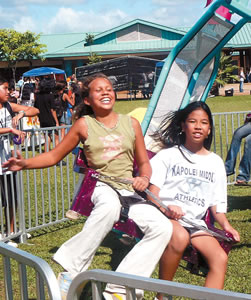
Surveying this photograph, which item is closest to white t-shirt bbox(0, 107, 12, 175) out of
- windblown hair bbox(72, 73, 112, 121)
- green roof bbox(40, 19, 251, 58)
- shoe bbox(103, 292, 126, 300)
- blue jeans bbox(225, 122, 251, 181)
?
windblown hair bbox(72, 73, 112, 121)

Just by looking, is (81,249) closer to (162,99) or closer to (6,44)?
(162,99)

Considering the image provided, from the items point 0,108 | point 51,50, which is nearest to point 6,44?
point 51,50

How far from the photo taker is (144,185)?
362 centimetres

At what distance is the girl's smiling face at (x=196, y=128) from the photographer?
392cm

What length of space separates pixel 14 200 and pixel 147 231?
8.79 ft

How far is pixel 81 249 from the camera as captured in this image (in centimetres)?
342

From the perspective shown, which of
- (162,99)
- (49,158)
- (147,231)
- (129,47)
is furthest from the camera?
(129,47)

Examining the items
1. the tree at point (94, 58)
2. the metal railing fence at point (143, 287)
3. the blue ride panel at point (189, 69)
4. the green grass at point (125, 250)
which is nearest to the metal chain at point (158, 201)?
the green grass at point (125, 250)

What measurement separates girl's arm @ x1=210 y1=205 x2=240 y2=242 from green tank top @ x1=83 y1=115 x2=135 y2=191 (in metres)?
0.64

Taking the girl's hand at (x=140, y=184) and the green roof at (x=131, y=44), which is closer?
the girl's hand at (x=140, y=184)

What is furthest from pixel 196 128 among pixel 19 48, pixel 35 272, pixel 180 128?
pixel 19 48

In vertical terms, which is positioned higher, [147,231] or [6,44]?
[6,44]

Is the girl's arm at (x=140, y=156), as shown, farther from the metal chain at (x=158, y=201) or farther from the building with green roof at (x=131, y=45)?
the building with green roof at (x=131, y=45)

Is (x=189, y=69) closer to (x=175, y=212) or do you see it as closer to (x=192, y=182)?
(x=192, y=182)
